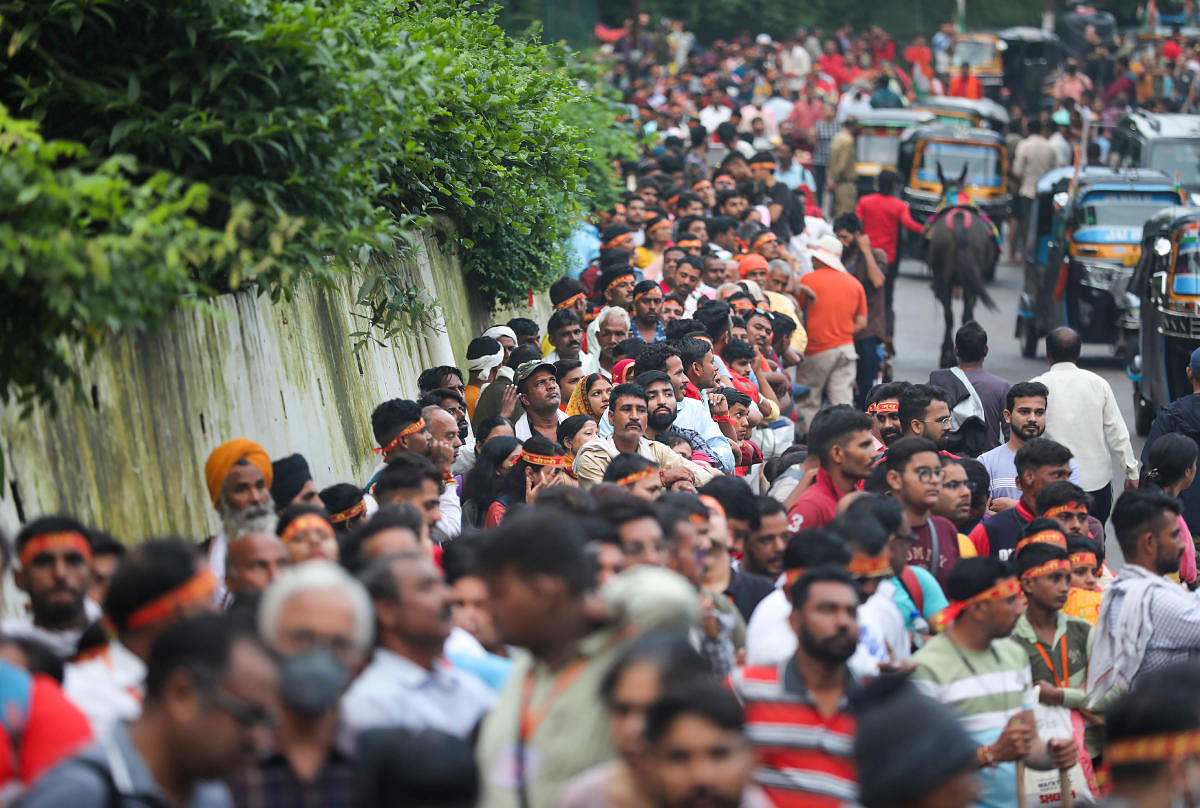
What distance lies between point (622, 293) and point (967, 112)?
2241 cm

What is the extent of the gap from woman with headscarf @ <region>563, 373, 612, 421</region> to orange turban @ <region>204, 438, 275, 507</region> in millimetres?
3112

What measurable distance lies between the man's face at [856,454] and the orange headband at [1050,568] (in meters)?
1.23

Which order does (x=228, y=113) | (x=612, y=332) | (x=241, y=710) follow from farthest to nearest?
(x=612, y=332) → (x=228, y=113) → (x=241, y=710)

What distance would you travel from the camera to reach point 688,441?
31.2ft

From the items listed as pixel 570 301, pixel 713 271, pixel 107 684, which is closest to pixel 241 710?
pixel 107 684

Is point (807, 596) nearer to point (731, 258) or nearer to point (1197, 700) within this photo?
point (1197, 700)

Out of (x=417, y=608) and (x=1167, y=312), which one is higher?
(x=417, y=608)

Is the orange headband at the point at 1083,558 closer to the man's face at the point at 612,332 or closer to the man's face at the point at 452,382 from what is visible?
the man's face at the point at 452,382

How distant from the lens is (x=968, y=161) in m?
28.5

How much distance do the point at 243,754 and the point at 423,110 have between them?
5.49 m

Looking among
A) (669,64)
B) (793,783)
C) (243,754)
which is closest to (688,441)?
(793,783)

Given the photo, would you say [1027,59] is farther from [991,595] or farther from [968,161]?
[991,595]

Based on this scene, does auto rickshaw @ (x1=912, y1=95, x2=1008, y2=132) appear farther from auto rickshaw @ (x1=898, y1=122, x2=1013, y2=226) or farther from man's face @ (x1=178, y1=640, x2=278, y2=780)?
man's face @ (x1=178, y1=640, x2=278, y2=780)

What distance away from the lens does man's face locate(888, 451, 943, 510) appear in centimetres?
783
